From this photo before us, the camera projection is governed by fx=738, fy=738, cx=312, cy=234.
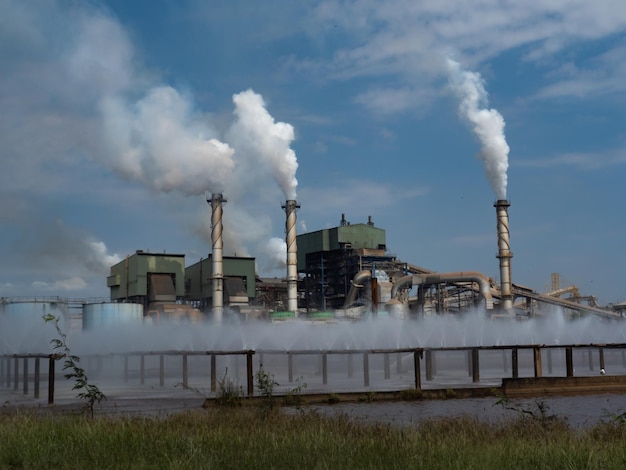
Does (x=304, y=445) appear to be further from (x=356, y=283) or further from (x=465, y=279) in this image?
(x=356, y=283)

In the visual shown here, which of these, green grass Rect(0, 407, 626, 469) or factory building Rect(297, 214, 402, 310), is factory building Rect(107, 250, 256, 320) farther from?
green grass Rect(0, 407, 626, 469)

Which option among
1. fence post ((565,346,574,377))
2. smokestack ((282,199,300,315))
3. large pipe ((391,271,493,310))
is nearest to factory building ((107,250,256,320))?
smokestack ((282,199,300,315))

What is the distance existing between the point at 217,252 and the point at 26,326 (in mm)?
23582

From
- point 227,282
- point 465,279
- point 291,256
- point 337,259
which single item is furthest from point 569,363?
point 337,259

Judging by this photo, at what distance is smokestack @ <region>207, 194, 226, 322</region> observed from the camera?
3551 inches

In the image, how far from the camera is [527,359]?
236 ft

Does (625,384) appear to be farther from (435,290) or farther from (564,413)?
(435,290)

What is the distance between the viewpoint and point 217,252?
91062 mm

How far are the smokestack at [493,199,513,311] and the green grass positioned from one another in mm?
78003

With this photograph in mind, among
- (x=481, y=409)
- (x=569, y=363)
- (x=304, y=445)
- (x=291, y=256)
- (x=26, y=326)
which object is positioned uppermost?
(x=291, y=256)

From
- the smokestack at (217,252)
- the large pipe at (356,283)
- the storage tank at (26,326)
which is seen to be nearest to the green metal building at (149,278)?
the smokestack at (217,252)

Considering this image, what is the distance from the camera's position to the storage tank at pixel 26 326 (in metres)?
74.4

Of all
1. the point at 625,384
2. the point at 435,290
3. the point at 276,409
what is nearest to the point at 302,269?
the point at 435,290

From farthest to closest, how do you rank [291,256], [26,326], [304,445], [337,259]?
1. [337,259]
2. [291,256]
3. [26,326]
4. [304,445]
